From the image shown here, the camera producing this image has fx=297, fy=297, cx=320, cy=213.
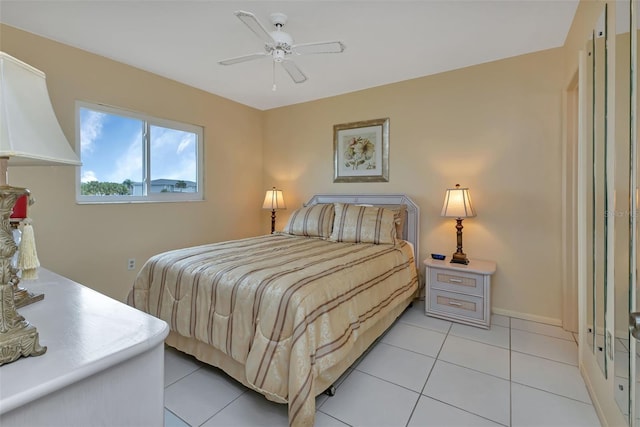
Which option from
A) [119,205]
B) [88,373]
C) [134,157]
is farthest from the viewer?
[134,157]

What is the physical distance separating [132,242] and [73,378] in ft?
9.47

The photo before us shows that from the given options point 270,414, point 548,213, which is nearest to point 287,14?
point 270,414

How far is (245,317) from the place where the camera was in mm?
1643

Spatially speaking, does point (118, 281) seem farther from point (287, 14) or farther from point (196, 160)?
point (287, 14)

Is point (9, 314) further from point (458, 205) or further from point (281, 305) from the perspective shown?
point (458, 205)

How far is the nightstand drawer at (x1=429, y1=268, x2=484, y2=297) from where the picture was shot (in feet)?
8.66

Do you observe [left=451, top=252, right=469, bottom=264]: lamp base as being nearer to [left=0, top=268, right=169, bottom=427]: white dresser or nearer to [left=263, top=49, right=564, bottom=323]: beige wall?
[left=263, top=49, right=564, bottom=323]: beige wall

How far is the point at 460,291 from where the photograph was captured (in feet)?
8.96

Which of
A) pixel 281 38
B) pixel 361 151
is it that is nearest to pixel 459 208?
pixel 361 151

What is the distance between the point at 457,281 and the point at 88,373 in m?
2.77

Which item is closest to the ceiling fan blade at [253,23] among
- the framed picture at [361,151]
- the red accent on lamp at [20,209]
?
the red accent on lamp at [20,209]

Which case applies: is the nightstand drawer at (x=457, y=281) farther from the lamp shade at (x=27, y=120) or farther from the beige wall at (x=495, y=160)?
the lamp shade at (x=27, y=120)

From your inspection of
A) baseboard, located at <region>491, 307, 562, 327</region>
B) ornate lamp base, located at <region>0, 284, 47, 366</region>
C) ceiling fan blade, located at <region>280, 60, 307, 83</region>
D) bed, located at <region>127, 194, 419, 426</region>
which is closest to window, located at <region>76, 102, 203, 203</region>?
bed, located at <region>127, 194, 419, 426</region>

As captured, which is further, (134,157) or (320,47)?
(134,157)
